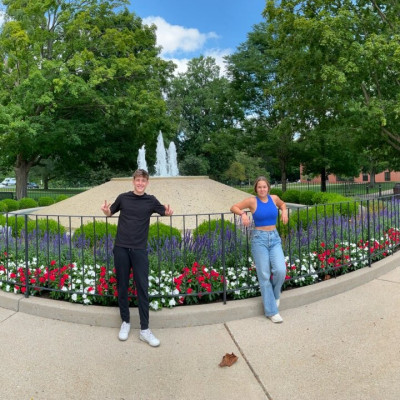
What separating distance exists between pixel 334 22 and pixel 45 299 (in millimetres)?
14679

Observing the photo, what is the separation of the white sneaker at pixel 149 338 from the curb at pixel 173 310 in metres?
0.31

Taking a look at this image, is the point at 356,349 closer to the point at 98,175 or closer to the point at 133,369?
the point at 133,369

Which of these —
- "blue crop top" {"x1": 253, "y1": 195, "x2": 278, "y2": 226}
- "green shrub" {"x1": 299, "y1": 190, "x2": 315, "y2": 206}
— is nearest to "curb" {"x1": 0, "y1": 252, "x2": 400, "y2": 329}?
"blue crop top" {"x1": 253, "y1": 195, "x2": 278, "y2": 226}

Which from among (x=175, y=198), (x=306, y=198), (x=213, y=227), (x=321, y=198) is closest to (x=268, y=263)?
(x=213, y=227)

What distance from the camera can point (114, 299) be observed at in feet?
13.6

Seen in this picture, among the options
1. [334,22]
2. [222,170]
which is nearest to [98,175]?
[222,170]

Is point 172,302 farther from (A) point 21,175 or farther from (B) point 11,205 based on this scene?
(A) point 21,175

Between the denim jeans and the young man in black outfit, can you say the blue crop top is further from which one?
the young man in black outfit

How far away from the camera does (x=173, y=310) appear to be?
12.8ft

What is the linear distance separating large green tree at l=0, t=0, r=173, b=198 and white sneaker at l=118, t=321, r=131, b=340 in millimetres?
14665

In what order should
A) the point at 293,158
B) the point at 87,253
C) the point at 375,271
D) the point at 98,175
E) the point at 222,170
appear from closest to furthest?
the point at 87,253, the point at 375,271, the point at 293,158, the point at 98,175, the point at 222,170

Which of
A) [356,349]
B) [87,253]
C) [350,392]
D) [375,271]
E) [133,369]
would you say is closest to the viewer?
[350,392]

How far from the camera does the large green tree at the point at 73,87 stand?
16.8 metres

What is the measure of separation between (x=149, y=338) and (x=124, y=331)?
293mm
